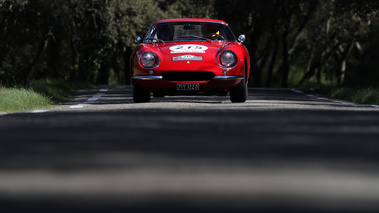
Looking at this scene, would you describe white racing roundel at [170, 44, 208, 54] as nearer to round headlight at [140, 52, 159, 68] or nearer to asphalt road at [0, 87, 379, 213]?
round headlight at [140, 52, 159, 68]

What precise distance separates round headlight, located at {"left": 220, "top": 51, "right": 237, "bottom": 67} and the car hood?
16cm

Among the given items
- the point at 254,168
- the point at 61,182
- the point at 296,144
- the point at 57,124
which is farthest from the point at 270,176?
the point at 57,124

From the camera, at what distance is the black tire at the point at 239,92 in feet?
48.0

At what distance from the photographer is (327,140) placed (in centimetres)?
784

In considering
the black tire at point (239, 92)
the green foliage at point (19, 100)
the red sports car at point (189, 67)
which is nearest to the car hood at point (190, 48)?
the red sports car at point (189, 67)

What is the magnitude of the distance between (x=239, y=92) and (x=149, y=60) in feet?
5.61

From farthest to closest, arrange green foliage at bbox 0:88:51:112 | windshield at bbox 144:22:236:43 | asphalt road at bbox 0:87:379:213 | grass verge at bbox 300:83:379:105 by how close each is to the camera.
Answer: grass verge at bbox 300:83:379:105 → windshield at bbox 144:22:236:43 → green foliage at bbox 0:88:51:112 → asphalt road at bbox 0:87:379:213

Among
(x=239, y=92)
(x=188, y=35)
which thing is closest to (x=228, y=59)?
(x=239, y=92)

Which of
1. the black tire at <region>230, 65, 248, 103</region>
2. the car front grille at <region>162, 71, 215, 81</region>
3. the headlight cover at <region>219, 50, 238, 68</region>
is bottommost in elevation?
the black tire at <region>230, 65, 248, 103</region>

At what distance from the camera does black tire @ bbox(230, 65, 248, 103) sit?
1462 cm

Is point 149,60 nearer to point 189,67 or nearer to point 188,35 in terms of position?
point 189,67

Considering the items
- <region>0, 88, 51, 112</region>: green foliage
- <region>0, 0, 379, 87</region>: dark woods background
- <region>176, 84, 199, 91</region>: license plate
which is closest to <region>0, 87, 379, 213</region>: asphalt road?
<region>0, 88, 51, 112</region>: green foliage

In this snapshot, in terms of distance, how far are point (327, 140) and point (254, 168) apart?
220 centimetres

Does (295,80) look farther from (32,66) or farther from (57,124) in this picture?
(57,124)
